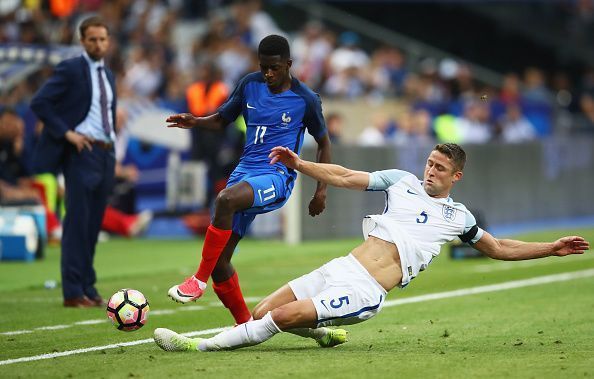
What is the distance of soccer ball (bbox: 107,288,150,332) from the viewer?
9.54 m

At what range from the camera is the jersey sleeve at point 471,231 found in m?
9.23

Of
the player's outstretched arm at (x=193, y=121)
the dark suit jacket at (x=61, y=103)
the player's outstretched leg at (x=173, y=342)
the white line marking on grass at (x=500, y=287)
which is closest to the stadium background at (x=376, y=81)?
the dark suit jacket at (x=61, y=103)

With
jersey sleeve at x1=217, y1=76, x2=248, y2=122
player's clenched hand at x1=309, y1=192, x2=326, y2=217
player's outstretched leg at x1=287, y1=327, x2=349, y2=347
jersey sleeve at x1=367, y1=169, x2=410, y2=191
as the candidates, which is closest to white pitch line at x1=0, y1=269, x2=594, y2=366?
player's outstretched leg at x1=287, y1=327, x2=349, y2=347

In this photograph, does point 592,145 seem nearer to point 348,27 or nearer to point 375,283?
point 348,27

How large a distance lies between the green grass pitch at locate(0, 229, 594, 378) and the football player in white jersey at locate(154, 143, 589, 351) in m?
0.23

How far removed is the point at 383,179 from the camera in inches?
356

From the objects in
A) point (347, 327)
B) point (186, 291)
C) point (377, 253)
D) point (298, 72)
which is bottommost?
point (347, 327)

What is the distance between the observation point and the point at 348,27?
30500 millimetres

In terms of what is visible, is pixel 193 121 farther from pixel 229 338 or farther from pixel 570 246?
pixel 570 246

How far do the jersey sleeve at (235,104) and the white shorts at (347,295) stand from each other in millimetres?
1765

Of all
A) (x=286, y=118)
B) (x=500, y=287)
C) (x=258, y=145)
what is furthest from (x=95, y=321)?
(x=500, y=287)

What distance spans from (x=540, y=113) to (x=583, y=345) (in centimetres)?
2049

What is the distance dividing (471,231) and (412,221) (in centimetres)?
50

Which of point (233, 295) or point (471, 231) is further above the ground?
point (471, 231)
